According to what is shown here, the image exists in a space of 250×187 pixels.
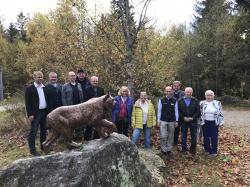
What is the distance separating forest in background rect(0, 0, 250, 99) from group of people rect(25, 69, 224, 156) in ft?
6.13

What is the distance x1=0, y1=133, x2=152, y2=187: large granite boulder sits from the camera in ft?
20.1

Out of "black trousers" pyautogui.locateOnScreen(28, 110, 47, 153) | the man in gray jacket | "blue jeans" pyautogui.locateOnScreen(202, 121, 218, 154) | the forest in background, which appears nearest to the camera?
"black trousers" pyautogui.locateOnScreen(28, 110, 47, 153)

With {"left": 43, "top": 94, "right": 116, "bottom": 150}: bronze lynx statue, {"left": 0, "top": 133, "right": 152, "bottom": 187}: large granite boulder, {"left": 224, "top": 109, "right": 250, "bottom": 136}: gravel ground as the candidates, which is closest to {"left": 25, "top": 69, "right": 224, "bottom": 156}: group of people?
{"left": 43, "top": 94, "right": 116, "bottom": 150}: bronze lynx statue

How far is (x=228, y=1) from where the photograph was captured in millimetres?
35156

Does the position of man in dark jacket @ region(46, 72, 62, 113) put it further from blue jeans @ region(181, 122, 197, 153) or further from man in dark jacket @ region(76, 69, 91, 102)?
blue jeans @ region(181, 122, 197, 153)

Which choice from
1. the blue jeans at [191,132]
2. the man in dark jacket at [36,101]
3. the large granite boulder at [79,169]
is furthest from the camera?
the blue jeans at [191,132]

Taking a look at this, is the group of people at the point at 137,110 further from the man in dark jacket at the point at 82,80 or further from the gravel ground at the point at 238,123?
the gravel ground at the point at 238,123

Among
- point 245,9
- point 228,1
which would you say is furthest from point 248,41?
point 228,1

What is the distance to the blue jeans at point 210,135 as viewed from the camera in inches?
382

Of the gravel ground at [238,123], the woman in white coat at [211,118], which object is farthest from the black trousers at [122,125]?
the gravel ground at [238,123]

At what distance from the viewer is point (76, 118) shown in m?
6.52

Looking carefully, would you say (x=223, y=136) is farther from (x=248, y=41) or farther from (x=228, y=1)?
(x=228, y=1)

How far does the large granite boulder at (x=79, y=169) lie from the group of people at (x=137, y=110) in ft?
5.89

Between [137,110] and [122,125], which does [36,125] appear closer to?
[122,125]
